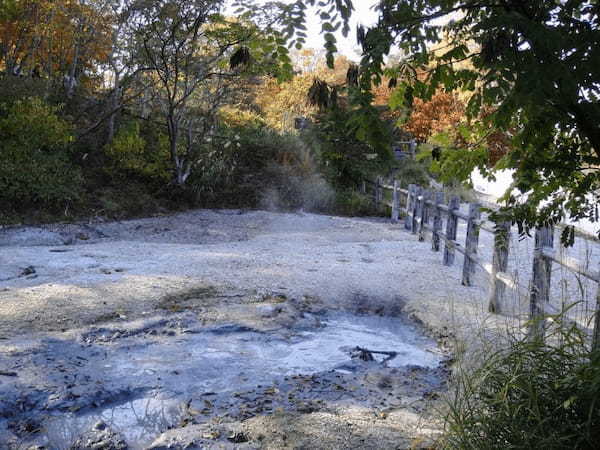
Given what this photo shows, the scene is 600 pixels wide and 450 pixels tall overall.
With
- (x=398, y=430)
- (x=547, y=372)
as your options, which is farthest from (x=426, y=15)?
(x=398, y=430)

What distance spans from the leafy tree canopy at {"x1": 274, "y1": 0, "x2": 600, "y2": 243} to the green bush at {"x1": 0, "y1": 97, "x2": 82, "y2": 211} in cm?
962

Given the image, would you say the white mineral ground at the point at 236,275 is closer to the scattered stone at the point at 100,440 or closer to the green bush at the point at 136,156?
the scattered stone at the point at 100,440

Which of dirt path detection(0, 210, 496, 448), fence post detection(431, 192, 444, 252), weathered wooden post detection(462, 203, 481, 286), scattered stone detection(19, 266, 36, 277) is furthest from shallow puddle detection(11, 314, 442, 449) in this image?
fence post detection(431, 192, 444, 252)

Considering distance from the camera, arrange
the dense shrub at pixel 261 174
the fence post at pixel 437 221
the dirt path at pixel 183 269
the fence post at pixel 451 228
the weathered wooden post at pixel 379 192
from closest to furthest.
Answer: the dirt path at pixel 183 269, the fence post at pixel 451 228, the fence post at pixel 437 221, the dense shrub at pixel 261 174, the weathered wooden post at pixel 379 192

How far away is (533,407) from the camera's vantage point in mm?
2506

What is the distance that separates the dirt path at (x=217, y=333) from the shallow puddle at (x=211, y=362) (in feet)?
0.06

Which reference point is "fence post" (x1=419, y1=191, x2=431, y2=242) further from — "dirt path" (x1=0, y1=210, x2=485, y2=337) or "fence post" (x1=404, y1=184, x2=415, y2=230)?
"fence post" (x1=404, y1=184, x2=415, y2=230)

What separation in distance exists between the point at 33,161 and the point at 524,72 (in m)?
11.1

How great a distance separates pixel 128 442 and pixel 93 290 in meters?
2.95

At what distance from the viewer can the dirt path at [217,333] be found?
10.3 feet

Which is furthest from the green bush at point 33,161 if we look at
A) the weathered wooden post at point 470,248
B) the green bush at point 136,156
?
the weathered wooden post at point 470,248

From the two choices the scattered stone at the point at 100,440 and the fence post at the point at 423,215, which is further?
the fence post at the point at 423,215

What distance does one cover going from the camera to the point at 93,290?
18.6 feet

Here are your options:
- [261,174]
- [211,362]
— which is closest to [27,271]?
[211,362]
